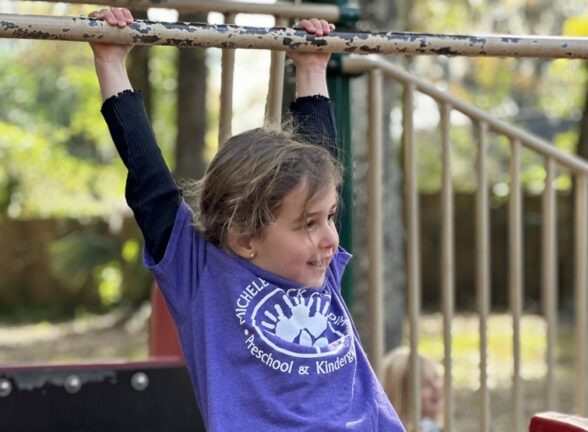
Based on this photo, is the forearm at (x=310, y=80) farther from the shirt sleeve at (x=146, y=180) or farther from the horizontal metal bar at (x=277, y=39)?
the shirt sleeve at (x=146, y=180)

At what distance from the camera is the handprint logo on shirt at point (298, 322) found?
2.06m

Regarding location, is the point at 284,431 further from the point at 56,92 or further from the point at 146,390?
the point at 56,92

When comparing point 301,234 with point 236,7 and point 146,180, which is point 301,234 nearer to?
point 146,180

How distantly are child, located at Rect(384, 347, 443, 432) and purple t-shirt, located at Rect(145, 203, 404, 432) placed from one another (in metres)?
1.20

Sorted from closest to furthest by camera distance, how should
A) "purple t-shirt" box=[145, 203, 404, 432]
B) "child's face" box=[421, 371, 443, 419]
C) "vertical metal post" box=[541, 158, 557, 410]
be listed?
"purple t-shirt" box=[145, 203, 404, 432]
"vertical metal post" box=[541, 158, 557, 410]
"child's face" box=[421, 371, 443, 419]

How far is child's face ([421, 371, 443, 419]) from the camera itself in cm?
381

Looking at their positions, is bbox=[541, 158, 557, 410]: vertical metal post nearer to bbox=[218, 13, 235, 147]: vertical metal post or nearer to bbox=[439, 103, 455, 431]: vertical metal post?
A: bbox=[439, 103, 455, 431]: vertical metal post

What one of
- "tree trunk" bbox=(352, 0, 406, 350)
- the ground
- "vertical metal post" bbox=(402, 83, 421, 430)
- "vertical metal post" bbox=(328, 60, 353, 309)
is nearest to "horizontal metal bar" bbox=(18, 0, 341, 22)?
"vertical metal post" bbox=(328, 60, 353, 309)

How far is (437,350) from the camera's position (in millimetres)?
9930

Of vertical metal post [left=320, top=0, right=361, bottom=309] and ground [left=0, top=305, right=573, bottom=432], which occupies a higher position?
vertical metal post [left=320, top=0, right=361, bottom=309]

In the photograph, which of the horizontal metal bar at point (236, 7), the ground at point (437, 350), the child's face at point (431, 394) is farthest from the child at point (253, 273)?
the ground at point (437, 350)

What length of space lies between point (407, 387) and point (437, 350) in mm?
6513

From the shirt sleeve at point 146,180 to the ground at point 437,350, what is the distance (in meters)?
4.77

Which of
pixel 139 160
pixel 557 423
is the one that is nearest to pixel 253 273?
pixel 139 160
